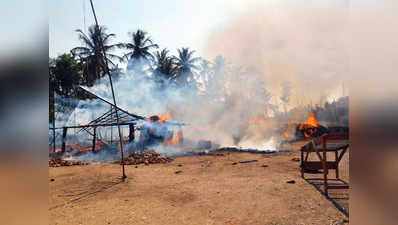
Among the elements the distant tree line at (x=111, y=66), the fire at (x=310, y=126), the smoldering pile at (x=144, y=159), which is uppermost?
the distant tree line at (x=111, y=66)

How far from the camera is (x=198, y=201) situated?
5648 millimetres

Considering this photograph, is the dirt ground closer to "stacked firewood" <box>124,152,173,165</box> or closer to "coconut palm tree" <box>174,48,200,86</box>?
"stacked firewood" <box>124,152,173,165</box>

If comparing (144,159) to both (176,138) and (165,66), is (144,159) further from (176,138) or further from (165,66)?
(165,66)

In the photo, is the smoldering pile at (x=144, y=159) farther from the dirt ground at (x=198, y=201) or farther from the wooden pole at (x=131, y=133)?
the dirt ground at (x=198, y=201)

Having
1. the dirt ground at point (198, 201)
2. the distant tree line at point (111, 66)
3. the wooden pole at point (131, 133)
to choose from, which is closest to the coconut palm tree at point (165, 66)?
the distant tree line at point (111, 66)

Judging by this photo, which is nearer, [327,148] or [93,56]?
[327,148]

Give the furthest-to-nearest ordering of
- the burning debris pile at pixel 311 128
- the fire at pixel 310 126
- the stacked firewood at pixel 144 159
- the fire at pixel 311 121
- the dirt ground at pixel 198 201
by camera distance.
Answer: the fire at pixel 311 121
the fire at pixel 310 126
the burning debris pile at pixel 311 128
the stacked firewood at pixel 144 159
the dirt ground at pixel 198 201

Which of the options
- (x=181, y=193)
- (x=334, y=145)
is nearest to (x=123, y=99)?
(x=181, y=193)

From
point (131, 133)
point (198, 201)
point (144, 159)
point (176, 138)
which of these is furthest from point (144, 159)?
point (176, 138)

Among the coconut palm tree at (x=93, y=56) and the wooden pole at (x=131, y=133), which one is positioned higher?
the coconut palm tree at (x=93, y=56)

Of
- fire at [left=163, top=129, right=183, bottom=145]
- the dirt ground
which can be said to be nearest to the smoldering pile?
the dirt ground

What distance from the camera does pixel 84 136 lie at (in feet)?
67.4

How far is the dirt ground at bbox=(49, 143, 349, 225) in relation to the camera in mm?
4555

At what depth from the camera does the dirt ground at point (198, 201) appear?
455 centimetres
